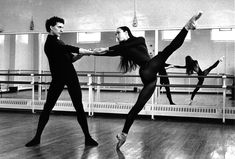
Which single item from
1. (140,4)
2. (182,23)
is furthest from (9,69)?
(182,23)

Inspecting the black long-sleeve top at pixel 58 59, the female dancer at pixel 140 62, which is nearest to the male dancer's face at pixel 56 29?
the black long-sleeve top at pixel 58 59

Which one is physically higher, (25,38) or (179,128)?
(25,38)

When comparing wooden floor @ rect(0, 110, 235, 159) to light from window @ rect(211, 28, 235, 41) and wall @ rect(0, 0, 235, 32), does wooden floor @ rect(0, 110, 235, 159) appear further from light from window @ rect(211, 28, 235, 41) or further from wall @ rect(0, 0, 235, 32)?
wall @ rect(0, 0, 235, 32)

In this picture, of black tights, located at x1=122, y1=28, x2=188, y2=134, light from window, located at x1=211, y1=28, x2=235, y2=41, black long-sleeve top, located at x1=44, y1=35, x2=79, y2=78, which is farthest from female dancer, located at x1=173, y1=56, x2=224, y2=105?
black long-sleeve top, located at x1=44, y1=35, x2=79, y2=78

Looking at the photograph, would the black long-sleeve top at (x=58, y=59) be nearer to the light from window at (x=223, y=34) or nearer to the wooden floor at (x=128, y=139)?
the wooden floor at (x=128, y=139)

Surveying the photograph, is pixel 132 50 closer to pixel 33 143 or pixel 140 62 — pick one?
pixel 140 62

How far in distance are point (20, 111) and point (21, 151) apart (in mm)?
3937

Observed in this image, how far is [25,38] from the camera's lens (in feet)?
27.1

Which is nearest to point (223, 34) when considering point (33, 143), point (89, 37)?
point (89, 37)

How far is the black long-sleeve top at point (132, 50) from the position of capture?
3520 millimetres

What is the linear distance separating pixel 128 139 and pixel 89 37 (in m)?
3.60

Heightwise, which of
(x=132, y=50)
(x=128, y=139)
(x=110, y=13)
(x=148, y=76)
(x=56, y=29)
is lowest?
(x=128, y=139)

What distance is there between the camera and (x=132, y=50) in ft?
11.6

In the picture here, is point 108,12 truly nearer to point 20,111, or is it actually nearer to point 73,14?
point 73,14
